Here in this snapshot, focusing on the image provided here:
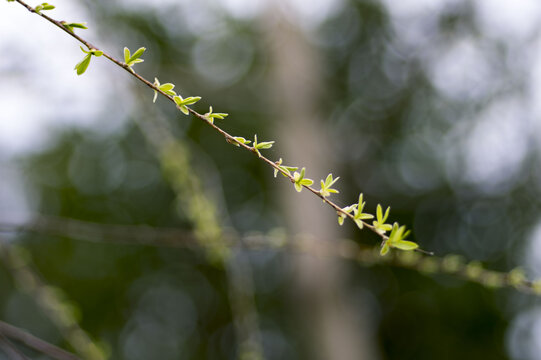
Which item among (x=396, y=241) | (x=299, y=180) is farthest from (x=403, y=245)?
(x=299, y=180)

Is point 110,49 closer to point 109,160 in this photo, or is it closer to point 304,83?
point 304,83

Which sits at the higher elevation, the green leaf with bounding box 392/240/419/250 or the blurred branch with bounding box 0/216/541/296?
the blurred branch with bounding box 0/216/541/296

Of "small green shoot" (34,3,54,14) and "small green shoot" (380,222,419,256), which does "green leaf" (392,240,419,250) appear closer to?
"small green shoot" (380,222,419,256)

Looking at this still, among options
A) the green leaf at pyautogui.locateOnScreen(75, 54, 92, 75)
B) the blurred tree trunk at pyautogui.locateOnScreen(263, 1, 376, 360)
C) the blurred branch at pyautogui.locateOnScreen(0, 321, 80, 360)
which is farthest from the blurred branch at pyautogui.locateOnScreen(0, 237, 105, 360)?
the blurred tree trunk at pyautogui.locateOnScreen(263, 1, 376, 360)

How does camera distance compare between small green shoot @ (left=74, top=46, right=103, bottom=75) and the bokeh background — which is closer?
small green shoot @ (left=74, top=46, right=103, bottom=75)

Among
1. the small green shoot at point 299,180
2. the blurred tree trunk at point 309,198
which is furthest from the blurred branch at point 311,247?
the blurred tree trunk at point 309,198
